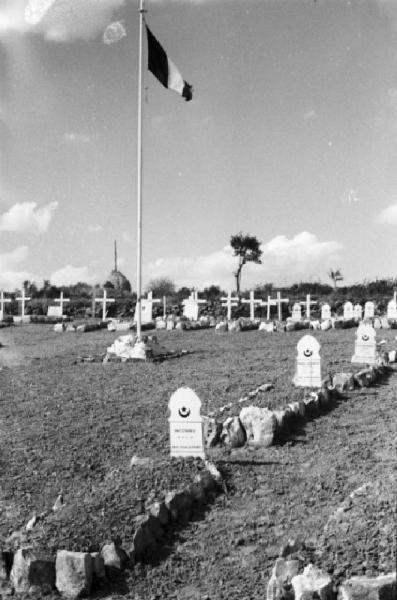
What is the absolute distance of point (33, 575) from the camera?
538 cm

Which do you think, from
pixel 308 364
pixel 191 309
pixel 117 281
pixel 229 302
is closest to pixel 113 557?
pixel 308 364

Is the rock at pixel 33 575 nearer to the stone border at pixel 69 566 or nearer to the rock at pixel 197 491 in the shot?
the stone border at pixel 69 566

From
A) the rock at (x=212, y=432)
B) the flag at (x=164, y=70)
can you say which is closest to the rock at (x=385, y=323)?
the flag at (x=164, y=70)

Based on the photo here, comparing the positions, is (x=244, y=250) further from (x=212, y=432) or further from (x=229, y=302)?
(x=212, y=432)

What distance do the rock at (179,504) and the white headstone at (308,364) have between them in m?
→ 6.08

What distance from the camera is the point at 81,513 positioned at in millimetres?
6293

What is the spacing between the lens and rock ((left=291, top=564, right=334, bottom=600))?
14.7ft

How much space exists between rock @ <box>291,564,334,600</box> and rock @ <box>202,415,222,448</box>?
414 centimetres

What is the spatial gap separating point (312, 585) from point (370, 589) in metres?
0.40

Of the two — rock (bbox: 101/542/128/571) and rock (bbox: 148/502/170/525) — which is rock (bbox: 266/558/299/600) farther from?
rock (bbox: 148/502/170/525)

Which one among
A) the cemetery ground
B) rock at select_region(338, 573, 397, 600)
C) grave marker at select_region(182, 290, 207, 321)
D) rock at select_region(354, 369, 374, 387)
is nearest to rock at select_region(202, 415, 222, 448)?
the cemetery ground

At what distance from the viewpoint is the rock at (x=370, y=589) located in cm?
434

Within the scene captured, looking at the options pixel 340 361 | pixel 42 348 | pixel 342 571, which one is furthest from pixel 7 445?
pixel 42 348

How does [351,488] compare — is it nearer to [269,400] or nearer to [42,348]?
[269,400]
